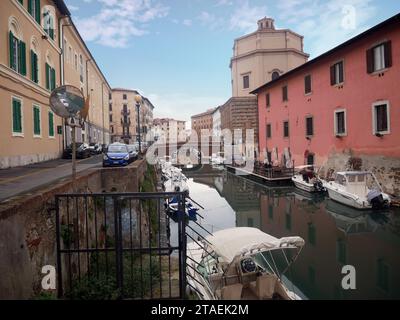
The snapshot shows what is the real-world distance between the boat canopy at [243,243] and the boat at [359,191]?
12311mm

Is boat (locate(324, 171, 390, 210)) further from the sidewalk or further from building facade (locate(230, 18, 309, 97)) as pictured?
building facade (locate(230, 18, 309, 97))

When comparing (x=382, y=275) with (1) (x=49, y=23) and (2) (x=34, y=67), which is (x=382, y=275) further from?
(1) (x=49, y=23)

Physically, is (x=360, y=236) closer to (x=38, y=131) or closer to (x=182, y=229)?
(x=182, y=229)

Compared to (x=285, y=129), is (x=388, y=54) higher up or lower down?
higher up

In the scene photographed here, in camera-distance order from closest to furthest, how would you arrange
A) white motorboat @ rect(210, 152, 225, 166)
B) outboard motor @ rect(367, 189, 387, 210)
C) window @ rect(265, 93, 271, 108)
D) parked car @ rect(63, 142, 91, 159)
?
outboard motor @ rect(367, 189, 387, 210) → parked car @ rect(63, 142, 91, 159) → window @ rect(265, 93, 271, 108) → white motorboat @ rect(210, 152, 225, 166)

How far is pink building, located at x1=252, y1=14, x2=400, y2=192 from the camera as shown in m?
18.2

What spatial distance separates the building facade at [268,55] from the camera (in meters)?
45.6

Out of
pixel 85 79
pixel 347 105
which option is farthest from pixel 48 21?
pixel 347 105

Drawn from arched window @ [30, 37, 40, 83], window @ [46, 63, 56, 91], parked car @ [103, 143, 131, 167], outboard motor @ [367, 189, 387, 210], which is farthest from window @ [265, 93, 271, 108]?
arched window @ [30, 37, 40, 83]

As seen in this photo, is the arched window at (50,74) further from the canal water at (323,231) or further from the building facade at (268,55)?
the building facade at (268,55)

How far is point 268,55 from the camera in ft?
150

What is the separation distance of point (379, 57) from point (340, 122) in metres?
5.58

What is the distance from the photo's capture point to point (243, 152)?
4662 cm
